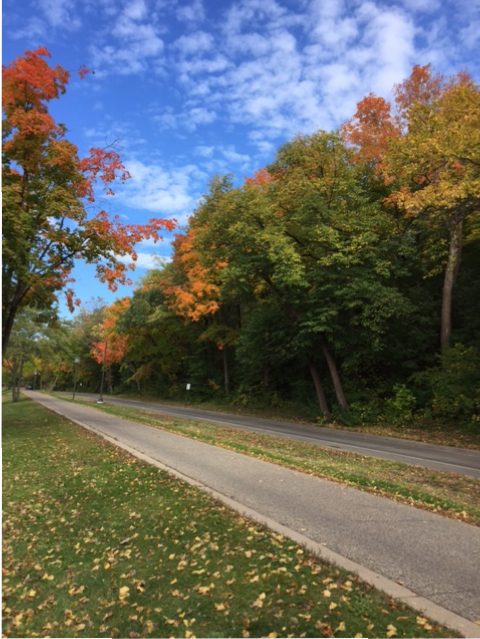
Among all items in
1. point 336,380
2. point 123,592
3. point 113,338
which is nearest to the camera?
point 123,592

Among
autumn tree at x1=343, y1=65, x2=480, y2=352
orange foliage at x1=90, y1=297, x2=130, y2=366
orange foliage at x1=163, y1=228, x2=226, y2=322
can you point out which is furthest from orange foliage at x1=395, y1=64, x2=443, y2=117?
orange foliage at x1=90, y1=297, x2=130, y2=366

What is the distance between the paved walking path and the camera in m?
4.70

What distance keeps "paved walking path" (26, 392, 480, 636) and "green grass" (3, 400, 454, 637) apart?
48cm

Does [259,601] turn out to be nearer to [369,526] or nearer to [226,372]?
[369,526]

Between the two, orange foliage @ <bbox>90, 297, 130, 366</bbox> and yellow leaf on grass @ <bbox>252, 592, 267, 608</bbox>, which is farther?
orange foliage @ <bbox>90, 297, 130, 366</bbox>

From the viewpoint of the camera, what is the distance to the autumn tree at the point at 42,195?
13.9 metres

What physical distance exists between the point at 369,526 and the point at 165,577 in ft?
8.35

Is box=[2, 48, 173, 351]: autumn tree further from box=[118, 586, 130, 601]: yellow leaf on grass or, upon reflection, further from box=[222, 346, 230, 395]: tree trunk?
box=[222, 346, 230, 395]: tree trunk

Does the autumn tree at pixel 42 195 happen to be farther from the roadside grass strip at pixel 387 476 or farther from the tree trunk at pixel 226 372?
the tree trunk at pixel 226 372

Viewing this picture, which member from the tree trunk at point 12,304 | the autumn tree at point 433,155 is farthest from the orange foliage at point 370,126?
the tree trunk at point 12,304

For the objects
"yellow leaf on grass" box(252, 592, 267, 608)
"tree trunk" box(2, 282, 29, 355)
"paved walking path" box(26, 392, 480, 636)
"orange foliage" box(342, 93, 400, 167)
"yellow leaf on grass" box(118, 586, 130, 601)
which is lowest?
"yellow leaf on grass" box(118, 586, 130, 601)

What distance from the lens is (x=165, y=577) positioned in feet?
16.9

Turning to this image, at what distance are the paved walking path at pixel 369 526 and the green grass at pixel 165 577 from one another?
1.56 ft

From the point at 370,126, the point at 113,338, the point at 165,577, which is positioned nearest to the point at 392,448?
the point at 165,577
